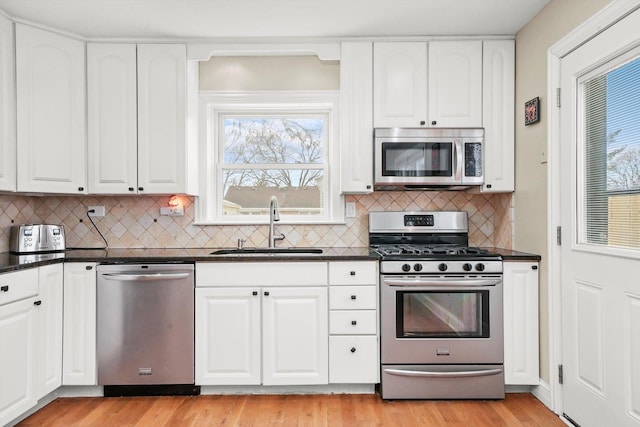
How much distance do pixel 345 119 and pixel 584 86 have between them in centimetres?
145

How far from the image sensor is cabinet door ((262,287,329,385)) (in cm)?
258

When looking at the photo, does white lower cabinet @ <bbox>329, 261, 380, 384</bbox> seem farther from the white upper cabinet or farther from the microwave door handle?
the white upper cabinet

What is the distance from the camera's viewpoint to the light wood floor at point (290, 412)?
2289 millimetres

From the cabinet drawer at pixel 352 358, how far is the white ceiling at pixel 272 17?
2.08m

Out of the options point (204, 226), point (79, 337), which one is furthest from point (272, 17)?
point (79, 337)

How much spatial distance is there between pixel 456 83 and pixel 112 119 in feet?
8.11

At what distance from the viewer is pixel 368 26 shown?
2766mm

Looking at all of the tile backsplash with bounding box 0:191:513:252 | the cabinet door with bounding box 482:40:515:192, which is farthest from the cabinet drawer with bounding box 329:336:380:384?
the cabinet door with bounding box 482:40:515:192

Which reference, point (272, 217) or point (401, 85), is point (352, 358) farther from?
point (401, 85)

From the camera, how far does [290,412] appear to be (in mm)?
2400

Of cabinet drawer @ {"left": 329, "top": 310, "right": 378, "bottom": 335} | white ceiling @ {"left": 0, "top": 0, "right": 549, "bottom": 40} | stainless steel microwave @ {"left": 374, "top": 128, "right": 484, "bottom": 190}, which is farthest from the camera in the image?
stainless steel microwave @ {"left": 374, "top": 128, "right": 484, "bottom": 190}

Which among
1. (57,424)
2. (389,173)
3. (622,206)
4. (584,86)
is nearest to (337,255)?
(389,173)

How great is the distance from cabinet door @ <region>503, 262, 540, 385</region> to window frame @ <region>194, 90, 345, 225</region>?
1.29 metres

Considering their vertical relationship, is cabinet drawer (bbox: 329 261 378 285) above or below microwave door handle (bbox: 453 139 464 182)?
below
